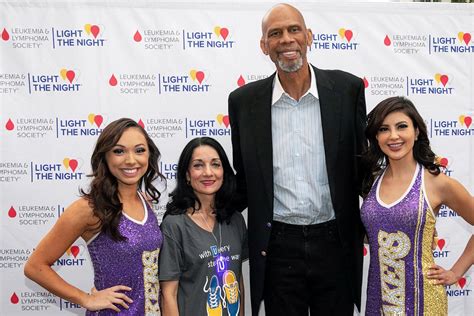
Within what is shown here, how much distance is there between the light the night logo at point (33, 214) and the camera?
337 cm

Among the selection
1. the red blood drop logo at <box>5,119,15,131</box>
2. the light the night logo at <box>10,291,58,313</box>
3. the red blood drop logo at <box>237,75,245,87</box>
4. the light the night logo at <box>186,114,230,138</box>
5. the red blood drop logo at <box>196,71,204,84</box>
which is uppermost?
the red blood drop logo at <box>196,71,204,84</box>

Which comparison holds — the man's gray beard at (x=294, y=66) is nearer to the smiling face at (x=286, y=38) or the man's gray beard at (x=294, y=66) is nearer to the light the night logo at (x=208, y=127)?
the smiling face at (x=286, y=38)

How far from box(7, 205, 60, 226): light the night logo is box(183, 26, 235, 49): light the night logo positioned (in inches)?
61.2

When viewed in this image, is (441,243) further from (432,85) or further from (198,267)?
(198,267)

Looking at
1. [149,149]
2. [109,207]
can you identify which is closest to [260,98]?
[149,149]

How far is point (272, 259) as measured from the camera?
7.80 feet

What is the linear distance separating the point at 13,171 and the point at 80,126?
→ 0.57 metres

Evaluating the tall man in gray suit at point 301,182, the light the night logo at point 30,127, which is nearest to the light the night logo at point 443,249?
the tall man in gray suit at point 301,182

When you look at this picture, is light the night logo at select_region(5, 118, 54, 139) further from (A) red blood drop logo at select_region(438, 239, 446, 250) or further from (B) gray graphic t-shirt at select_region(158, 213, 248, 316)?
(A) red blood drop logo at select_region(438, 239, 446, 250)

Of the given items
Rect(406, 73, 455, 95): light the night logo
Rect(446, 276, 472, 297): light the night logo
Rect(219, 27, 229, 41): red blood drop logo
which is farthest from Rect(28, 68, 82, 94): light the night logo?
Rect(446, 276, 472, 297): light the night logo

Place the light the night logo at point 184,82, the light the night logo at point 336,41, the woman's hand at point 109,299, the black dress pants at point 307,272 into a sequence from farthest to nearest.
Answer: the light the night logo at point 336,41, the light the night logo at point 184,82, the black dress pants at point 307,272, the woman's hand at point 109,299

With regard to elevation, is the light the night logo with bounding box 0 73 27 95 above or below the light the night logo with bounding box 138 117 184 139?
above

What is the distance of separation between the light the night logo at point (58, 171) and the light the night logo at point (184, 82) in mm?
829

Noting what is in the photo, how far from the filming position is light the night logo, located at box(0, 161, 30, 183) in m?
3.34
